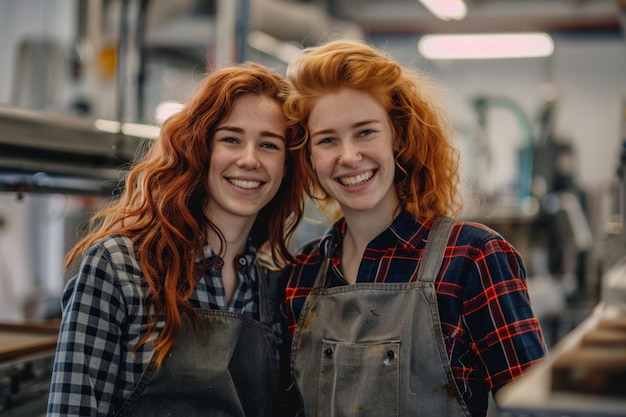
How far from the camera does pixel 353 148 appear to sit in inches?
64.7

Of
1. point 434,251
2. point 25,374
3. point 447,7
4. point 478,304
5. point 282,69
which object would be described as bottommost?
point 25,374

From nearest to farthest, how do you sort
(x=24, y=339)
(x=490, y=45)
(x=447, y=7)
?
(x=24, y=339) → (x=447, y=7) → (x=490, y=45)

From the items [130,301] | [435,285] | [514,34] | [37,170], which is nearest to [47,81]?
[37,170]

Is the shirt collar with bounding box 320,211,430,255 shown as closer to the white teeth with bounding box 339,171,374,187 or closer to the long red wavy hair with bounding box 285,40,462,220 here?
the long red wavy hair with bounding box 285,40,462,220

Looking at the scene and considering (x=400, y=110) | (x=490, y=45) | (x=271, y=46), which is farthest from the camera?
(x=490, y=45)

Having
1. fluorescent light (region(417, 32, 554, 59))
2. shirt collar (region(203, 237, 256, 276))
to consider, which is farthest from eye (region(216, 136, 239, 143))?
fluorescent light (region(417, 32, 554, 59))

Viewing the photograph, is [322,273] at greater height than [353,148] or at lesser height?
lesser

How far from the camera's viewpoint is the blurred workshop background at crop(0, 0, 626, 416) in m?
1.98

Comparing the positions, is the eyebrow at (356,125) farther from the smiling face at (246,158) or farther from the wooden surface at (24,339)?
the wooden surface at (24,339)

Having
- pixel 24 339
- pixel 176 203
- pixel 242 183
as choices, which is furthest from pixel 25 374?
pixel 242 183

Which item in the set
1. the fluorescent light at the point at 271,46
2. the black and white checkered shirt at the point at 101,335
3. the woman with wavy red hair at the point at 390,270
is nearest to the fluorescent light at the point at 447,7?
the fluorescent light at the point at 271,46

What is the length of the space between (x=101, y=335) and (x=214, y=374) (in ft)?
0.85

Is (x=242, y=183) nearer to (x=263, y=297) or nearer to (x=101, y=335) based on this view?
(x=263, y=297)

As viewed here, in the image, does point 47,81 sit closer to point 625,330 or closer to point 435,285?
point 435,285
